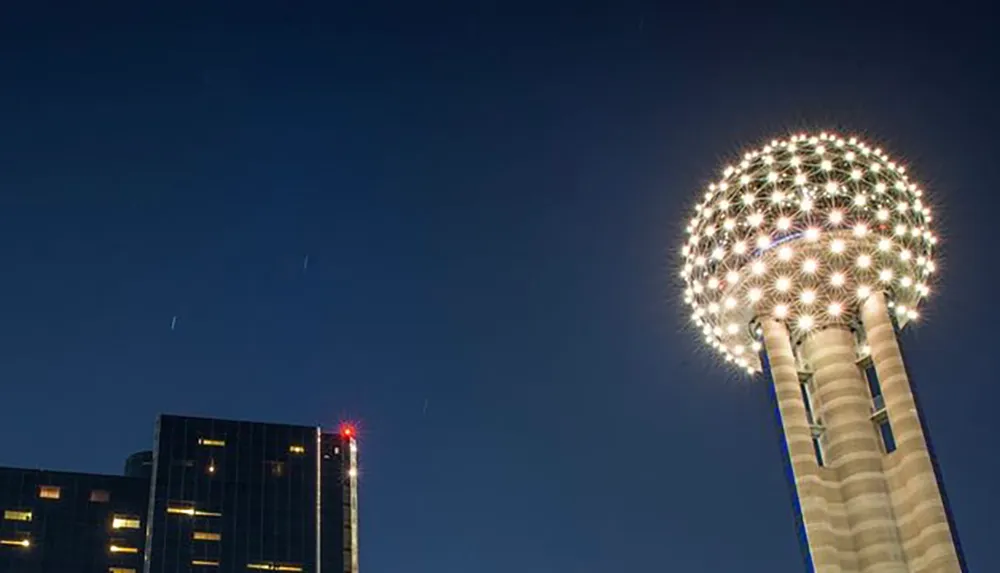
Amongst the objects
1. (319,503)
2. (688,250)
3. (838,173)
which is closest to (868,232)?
(838,173)

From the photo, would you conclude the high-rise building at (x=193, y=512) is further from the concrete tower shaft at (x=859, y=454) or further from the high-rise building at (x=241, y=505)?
the concrete tower shaft at (x=859, y=454)

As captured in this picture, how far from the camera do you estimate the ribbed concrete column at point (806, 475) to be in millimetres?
95562

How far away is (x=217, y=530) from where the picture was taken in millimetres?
188875

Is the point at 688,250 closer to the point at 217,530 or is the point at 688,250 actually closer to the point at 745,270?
the point at 745,270

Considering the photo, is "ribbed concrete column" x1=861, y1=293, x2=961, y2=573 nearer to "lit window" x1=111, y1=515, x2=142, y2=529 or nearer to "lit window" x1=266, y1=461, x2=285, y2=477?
"lit window" x1=266, y1=461, x2=285, y2=477

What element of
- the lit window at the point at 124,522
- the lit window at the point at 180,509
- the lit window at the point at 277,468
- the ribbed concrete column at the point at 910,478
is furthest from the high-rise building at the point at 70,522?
the ribbed concrete column at the point at 910,478

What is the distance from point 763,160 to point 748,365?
1948cm

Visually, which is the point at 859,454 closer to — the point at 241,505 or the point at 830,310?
the point at 830,310

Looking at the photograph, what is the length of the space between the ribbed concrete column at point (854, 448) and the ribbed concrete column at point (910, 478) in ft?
3.80

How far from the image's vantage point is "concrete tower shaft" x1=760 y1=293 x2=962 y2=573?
93.9 m

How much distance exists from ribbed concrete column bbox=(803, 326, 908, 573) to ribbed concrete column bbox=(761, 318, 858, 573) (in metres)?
1.54

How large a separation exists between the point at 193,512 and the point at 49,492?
23.1 metres

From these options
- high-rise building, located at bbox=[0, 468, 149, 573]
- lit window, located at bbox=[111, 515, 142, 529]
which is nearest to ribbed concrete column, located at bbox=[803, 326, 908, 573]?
lit window, located at bbox=[111, 515, 142, 529]

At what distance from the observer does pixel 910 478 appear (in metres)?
94.8
